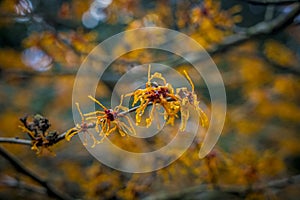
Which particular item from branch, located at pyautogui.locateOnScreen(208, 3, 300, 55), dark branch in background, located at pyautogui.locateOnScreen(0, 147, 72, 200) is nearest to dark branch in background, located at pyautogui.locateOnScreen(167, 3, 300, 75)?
branch, located at pyautogui.locateOnScreen(208, 3, 300, 55)

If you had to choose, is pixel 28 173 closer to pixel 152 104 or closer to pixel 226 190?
pixel 152 104

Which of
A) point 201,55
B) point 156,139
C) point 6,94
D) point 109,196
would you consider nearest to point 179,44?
point 201,55

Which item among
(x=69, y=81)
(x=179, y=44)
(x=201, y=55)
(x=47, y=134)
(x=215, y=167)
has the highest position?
(x=69, y=81)

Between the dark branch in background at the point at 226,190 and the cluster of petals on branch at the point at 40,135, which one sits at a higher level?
the cluster of petals on branch at the point at 40,135

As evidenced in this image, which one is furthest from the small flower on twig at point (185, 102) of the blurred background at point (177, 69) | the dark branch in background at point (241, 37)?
the dark branch in background at point (241, 37)

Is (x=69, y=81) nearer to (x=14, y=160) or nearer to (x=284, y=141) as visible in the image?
(x=14, y=160)

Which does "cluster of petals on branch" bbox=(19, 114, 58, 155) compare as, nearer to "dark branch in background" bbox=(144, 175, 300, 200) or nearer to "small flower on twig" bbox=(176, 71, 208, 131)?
"small flower on twig" bbox=(176, 71, 208, 131)

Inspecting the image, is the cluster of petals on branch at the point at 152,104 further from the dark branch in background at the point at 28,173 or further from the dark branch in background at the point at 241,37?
the dark branch in background at the point at 241,37

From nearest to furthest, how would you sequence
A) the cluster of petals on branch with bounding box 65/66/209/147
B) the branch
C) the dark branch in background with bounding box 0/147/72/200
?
the cluster of petals on branch with bounding box 65/66/209/147, the dark branch in background with bounding box 0/147/72/200, the branch
